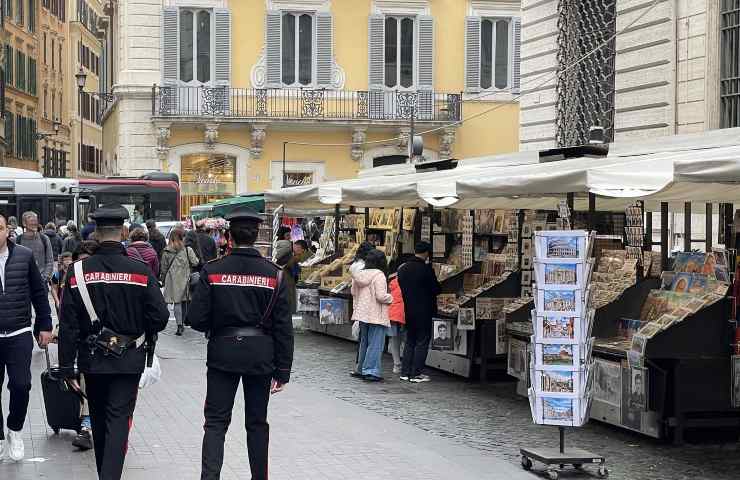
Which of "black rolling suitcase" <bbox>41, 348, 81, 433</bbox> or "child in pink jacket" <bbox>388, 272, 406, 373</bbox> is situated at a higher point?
"child in pink jacket" <bbox>388, 272, 406, 373</bbox>

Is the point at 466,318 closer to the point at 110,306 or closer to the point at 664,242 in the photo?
the point at 664,242

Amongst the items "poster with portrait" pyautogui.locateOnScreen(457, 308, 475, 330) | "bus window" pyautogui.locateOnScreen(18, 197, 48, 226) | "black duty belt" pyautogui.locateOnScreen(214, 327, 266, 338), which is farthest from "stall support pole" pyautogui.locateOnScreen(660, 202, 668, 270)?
"bus window" pyautogui.locateOnScreen(18, 197, 48, 226)

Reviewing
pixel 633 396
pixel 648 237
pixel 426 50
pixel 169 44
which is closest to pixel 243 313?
pixel 633 396

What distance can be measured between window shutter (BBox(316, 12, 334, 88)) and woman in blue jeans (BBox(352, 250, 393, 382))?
24451 millimetres

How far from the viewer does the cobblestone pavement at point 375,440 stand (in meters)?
9.49

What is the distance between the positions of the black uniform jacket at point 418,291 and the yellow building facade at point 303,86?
23.4 meters

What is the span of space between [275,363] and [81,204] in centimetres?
2708

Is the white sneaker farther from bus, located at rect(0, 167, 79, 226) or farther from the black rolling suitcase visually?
bus, located at rect(0, 167, 79, 226)

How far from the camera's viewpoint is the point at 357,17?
39.1 metres

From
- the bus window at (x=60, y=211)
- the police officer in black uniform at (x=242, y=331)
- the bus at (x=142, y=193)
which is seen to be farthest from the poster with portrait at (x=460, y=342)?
the bus at (x=142, y=193)

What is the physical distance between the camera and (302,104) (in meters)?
38.5

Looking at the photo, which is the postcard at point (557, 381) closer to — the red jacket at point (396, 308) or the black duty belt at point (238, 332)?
the black duty belt at point (238, 332)

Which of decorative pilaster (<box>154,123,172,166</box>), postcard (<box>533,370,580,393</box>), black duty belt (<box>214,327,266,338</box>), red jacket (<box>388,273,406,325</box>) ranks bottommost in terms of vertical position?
postcard (<box>533,370,580,393</box>)

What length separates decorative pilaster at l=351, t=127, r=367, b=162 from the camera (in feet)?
127
